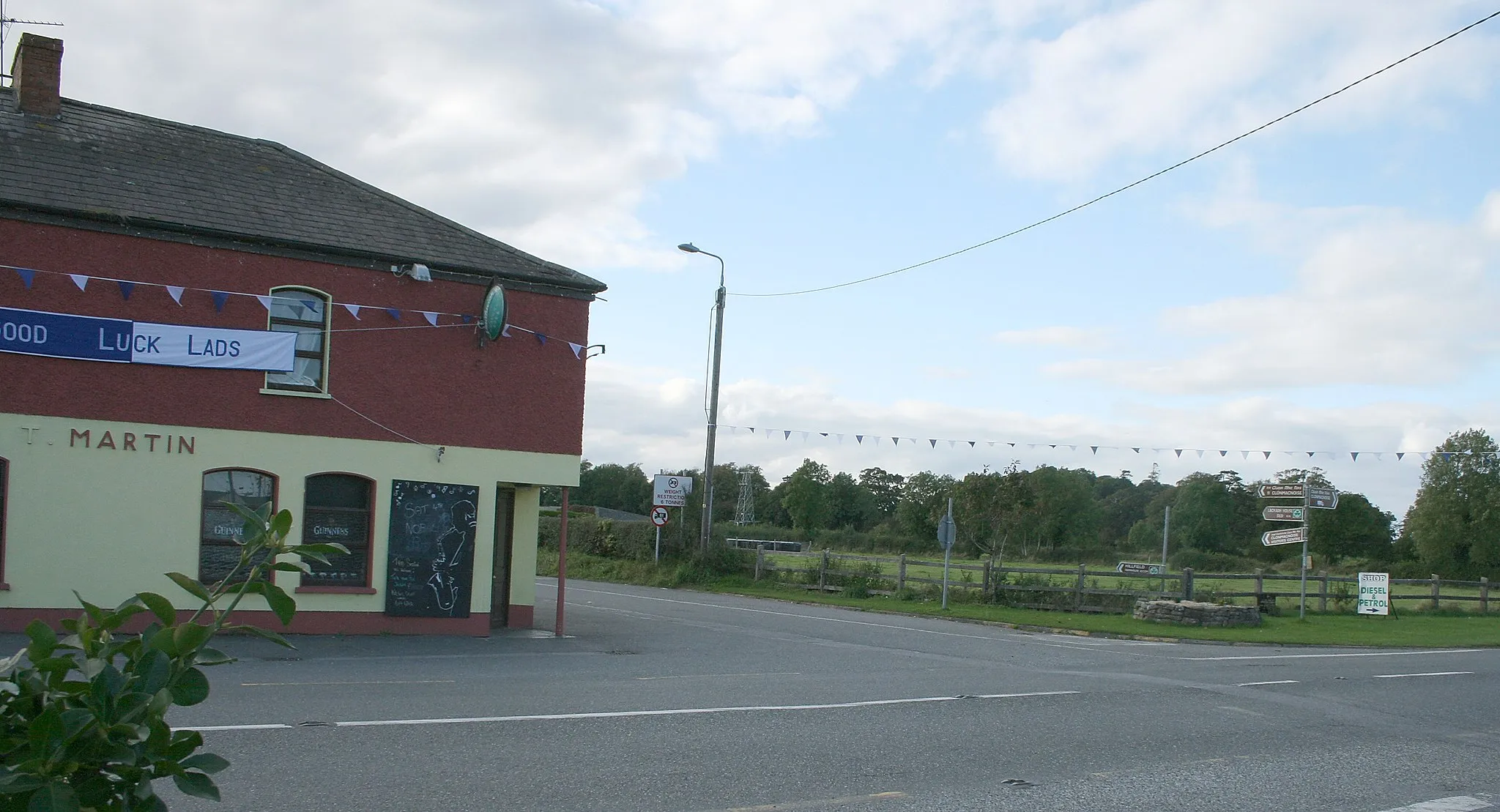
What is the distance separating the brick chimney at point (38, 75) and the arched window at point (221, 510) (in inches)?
242

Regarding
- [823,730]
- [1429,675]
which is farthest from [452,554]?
[1429,675]

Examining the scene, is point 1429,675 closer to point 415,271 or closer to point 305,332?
point 415,271

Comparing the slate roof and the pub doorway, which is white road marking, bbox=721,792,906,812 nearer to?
the slate roof

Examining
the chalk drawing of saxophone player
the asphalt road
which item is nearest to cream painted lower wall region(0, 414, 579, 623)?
the chalk drawing of saxophone player

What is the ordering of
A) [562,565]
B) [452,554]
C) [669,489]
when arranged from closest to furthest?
[452,554] < [562,565] < [669,489]

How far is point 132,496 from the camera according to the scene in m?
16.4

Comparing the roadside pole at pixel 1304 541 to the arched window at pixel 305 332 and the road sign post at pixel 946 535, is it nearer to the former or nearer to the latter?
the road sign post at pixel 946 535

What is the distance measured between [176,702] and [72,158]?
17751 mm

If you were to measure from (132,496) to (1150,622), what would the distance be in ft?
67.2

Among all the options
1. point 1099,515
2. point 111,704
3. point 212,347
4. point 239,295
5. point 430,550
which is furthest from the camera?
point 1099,515

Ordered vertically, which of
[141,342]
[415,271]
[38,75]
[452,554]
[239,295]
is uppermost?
[38,75]

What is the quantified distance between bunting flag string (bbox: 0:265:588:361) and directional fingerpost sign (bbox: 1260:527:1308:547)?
18.3 metres

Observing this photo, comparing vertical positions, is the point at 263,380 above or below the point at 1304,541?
above

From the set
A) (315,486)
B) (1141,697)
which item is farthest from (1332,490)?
(315,486)
